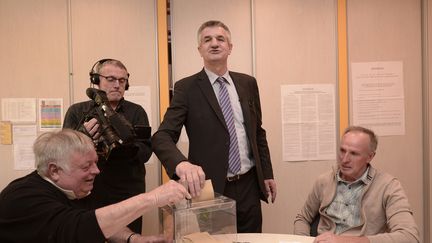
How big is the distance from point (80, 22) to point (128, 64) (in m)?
0.51

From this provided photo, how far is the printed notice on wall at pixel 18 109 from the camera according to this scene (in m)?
3.19

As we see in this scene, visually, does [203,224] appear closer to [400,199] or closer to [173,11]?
[400,199]

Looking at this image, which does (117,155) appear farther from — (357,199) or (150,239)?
(357,199)

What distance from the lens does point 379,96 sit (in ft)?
11.5

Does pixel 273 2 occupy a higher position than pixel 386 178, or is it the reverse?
pixel 273 2

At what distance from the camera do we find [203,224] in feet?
5.16

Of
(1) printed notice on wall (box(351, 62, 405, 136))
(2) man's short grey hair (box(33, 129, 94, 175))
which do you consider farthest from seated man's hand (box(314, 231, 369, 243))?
(1) printed notice on wall (box(351, 62, 405, 136))

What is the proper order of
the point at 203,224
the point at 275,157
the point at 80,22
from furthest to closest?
the point at 275,157 < the point at 80,22 < the point at 203,224

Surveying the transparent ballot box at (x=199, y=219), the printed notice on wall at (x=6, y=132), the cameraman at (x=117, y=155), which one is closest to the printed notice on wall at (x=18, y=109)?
the printed notice on wall at (x=6, y=132)

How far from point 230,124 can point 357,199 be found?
772 millimetres

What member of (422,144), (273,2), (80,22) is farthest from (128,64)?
(422,144)

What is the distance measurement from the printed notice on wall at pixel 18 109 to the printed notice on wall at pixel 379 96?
2741mm

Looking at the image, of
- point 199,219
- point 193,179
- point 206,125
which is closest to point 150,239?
point 199,219

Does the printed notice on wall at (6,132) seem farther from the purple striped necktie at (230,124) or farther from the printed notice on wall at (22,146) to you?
the purple striped necktie at (230,124)
